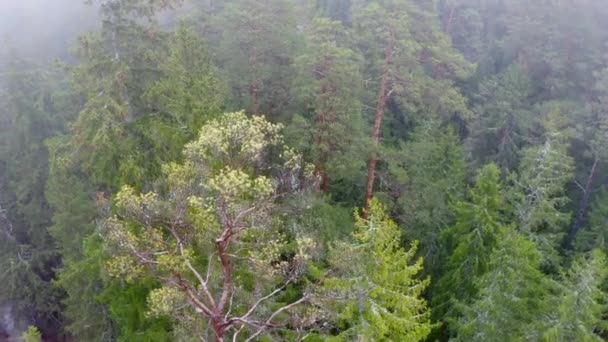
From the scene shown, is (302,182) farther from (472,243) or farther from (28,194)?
(28,194)

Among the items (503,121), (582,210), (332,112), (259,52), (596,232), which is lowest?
(582,210)

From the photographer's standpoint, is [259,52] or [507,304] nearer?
[507,304]

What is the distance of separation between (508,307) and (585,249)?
29.5ft

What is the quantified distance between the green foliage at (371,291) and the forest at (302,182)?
1.9 inches

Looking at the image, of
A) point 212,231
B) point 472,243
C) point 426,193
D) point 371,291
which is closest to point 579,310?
point 371,291

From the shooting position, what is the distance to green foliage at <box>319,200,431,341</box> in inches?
442

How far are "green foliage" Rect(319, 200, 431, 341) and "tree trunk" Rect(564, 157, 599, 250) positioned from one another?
14893 mm

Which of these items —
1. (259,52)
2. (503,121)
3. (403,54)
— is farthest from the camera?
(503,121)

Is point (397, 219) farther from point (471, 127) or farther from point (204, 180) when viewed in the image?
point (204, 180)

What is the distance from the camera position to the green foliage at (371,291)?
442 inches

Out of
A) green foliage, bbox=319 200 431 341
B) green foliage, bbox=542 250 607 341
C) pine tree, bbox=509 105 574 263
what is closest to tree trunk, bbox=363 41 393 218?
pine tree, bbox=509 105 574 263

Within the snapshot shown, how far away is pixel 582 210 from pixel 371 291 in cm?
1693

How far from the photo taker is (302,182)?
13.0 metres

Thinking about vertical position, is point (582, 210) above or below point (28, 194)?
above
